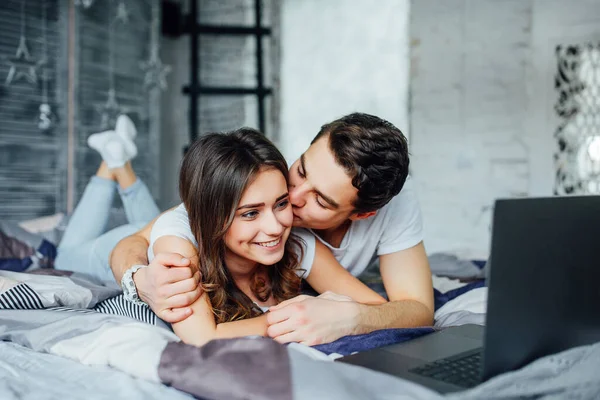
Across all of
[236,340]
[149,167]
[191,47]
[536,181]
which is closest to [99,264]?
[236,340]

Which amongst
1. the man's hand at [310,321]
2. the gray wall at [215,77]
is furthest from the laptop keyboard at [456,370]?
the gray wall at [215,77]

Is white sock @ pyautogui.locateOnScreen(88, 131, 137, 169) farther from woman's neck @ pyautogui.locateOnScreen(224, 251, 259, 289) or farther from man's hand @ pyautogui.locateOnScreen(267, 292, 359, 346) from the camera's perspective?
man's hand @ pyautogui.locateOnScreen(267, 292, 359, 346)

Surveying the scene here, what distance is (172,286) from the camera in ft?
4.07

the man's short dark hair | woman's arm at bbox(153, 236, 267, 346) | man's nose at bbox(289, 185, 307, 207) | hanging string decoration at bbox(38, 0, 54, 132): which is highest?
hanging string decoration at bbox(38, 0, 54, 132)

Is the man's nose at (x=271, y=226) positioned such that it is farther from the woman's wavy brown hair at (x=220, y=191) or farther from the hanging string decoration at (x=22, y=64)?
the hanging string decoration at (x=22, y=64)

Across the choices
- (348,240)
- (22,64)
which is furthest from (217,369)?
(22,64)

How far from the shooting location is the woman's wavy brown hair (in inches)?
53.5

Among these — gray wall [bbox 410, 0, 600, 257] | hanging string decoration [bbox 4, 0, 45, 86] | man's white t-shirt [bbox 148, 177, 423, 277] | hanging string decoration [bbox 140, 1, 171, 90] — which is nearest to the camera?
man's white t-shirt [bbox 148, 177, 423, 277]

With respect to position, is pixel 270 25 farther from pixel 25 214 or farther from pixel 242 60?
pixel 25 214

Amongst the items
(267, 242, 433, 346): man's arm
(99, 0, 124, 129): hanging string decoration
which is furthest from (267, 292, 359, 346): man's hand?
(99, 0, 124, 129): hanging string decoration

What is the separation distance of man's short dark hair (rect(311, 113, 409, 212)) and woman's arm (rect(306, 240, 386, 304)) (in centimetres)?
18

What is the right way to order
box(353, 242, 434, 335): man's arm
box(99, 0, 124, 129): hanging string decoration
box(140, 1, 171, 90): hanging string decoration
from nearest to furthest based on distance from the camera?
box(353, 242, 434, 335): man's arm < box(99, 0, 124, 129): hanging string decoration < box(140, 1, 171, 90): hanging string decoration

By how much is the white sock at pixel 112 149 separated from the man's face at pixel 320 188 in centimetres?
124

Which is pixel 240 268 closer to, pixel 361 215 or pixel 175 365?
pixel 361 215
